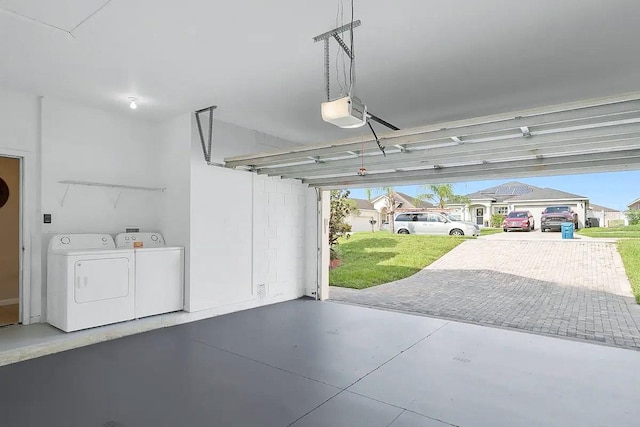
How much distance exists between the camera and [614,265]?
7734 millimetres

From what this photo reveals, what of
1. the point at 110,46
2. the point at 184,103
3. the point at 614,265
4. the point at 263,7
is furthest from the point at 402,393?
the point at 614,265

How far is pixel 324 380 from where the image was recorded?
3.06 meters

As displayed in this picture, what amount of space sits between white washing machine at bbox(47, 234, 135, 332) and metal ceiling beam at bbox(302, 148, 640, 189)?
143 inches

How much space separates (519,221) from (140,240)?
27.5 feet

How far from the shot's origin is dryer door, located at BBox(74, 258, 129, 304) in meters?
4.02

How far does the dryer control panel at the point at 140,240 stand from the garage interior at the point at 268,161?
22 centimetres

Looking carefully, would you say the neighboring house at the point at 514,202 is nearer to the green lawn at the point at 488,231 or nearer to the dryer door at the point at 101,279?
the green lawn at the point at 488,231

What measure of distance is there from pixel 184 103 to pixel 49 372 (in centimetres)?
325

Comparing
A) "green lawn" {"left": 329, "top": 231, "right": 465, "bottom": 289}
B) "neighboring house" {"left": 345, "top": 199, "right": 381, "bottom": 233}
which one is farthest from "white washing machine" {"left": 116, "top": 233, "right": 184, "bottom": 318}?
"neighboring house" {"left": 345, "top": 199, "right": 381, "bottom": 233}

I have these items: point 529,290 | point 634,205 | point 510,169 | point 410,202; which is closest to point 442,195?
point 410,202

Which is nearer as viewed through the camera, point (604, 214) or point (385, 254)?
point (604, 214)

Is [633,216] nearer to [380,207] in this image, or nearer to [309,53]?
[309,53]

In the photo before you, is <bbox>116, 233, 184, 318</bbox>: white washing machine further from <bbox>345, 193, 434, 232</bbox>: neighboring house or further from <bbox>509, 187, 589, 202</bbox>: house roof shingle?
<bbox>345, 193, 434, 232</bbox>: neighboring house

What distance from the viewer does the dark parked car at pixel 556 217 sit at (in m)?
7.61
